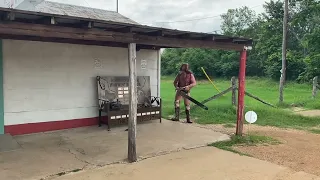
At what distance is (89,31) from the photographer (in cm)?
455

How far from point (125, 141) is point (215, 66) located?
30930mm

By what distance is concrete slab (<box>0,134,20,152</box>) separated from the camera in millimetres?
5608

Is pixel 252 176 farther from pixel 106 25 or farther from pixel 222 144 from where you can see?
pixel 106 25

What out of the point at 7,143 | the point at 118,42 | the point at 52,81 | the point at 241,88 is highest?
the point at 118,42

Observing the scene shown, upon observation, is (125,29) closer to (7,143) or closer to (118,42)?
(118,42)

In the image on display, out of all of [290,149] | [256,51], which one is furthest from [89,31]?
[256,51]

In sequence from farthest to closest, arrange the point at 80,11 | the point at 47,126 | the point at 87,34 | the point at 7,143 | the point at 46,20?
1. the point at 80,11
2. the point at 47,126
3. the point at 7,143
4. the point at 87,34
5. the point at 46,20

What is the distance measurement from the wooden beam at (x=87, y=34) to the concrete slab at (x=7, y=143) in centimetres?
252

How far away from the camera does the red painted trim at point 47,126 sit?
671 cm

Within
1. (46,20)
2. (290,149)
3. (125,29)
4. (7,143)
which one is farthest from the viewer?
(290,149)

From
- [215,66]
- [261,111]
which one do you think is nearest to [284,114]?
[261,111]

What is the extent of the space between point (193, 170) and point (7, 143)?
3657 millimetres

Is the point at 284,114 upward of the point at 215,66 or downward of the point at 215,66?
downward

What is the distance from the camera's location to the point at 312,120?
9.31 meters
